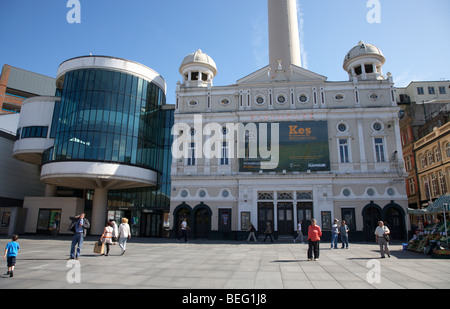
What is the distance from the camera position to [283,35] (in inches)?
1478

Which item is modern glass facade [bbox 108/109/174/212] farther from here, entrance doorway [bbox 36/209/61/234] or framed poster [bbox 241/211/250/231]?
framed poster [bbox 241/211/250/231]

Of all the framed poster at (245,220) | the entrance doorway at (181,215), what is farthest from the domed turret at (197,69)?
the framed poster at (245,220)

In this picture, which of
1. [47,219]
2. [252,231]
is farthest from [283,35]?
[47,219]

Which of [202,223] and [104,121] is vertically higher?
[104,121]

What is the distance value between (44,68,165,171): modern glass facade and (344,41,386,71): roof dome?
77.2 ft

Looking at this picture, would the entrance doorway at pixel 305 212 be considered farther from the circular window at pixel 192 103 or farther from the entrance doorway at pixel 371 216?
the circular window at pixel 192 103

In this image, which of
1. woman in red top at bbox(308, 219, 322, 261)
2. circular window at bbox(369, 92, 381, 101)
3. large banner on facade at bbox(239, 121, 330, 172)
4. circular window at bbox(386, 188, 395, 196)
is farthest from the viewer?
circular window at bbox(369, 92, 381, 101)

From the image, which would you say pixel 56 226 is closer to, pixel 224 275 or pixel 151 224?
pixel 151 224

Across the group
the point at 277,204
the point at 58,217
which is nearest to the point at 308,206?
the point at 277,204

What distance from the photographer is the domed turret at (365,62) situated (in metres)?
30.5

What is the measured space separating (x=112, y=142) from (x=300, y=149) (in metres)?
19.6

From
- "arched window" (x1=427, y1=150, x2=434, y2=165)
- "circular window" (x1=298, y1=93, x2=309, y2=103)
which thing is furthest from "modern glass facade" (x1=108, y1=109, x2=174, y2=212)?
"arched window" (x1=427, y1=150, x2=434, y2=165)

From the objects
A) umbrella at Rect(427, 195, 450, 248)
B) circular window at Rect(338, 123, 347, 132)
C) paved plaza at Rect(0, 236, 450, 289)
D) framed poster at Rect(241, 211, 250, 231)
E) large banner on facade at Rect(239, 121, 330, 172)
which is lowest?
paved plaza at Rect(0, 236, 450, 289)

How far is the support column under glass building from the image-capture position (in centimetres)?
3008
